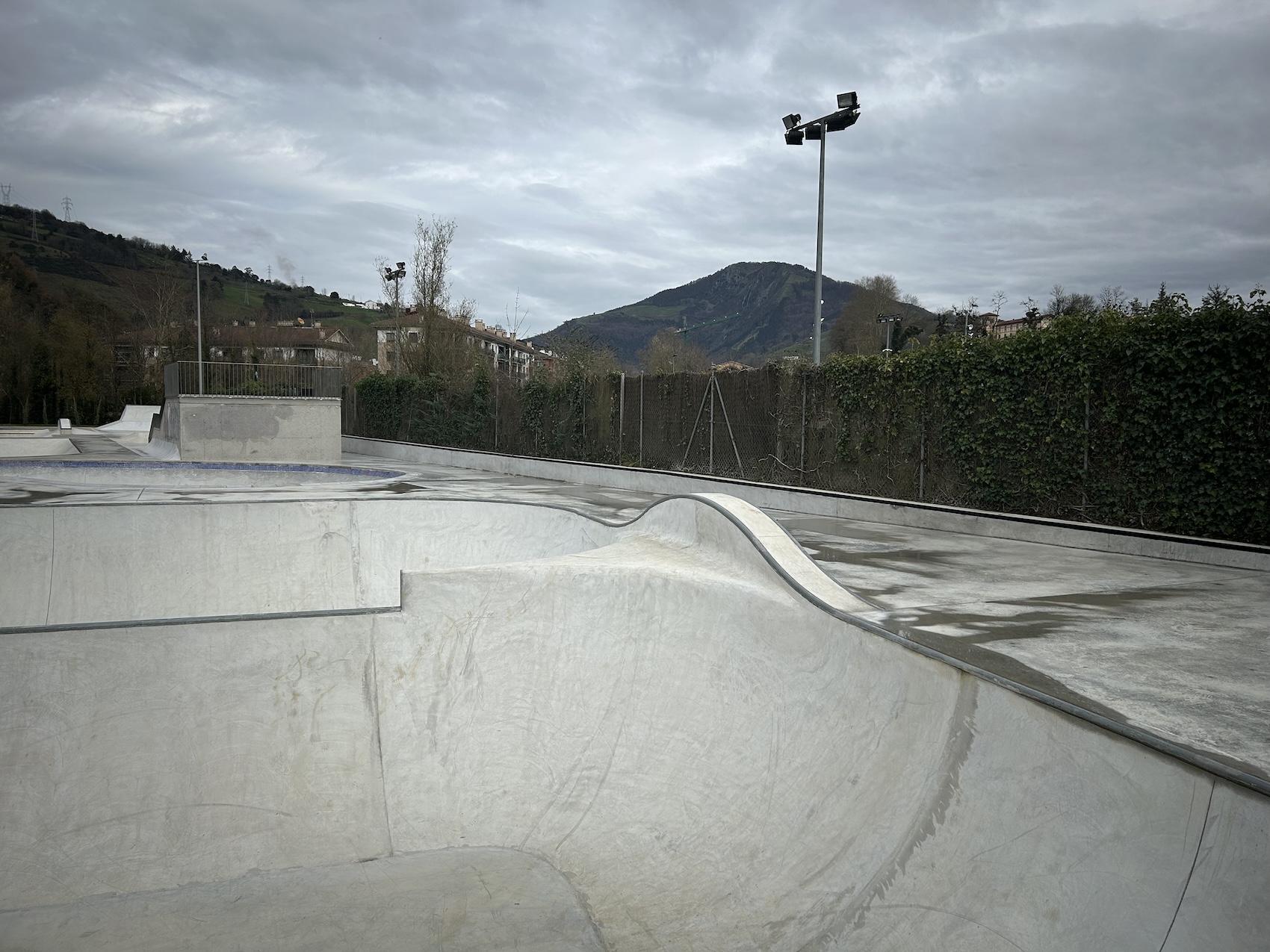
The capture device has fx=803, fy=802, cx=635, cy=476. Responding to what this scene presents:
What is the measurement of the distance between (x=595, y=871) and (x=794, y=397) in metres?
11.0

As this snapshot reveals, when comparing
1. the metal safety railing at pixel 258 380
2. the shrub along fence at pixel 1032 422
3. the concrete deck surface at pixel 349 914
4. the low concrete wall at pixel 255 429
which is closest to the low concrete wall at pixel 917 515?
the shrub along fence at pixel 1032 422

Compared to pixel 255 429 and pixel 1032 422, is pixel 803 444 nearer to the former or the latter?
pixel 1032 422

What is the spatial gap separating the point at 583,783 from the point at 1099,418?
8074 mm

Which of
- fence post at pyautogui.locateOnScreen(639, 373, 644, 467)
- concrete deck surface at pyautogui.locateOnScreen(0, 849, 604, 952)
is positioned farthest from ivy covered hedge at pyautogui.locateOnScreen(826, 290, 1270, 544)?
concrete deck surface at pyautogui.locateOnScreen(0, 849, 604, 952)

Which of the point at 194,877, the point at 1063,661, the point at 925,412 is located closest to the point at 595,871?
the point at 194,877

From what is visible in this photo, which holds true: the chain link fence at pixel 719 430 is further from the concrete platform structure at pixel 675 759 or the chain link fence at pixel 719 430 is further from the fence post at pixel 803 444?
the concrete platform structure at pixel 675 759

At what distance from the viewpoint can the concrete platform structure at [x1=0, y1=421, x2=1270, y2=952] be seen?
9.17ft

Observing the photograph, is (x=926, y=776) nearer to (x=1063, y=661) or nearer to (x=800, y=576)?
(x=1063, y=661)

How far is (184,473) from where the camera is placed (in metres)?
19.6

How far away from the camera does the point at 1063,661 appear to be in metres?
4.15

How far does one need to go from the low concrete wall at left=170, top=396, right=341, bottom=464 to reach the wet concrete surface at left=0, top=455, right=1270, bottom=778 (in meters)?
13.7

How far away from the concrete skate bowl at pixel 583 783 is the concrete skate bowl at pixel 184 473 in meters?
12.9

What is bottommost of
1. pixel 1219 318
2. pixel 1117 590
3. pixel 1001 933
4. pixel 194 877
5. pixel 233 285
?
pixel 194 877

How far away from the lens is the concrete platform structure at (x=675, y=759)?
279 centimetres
